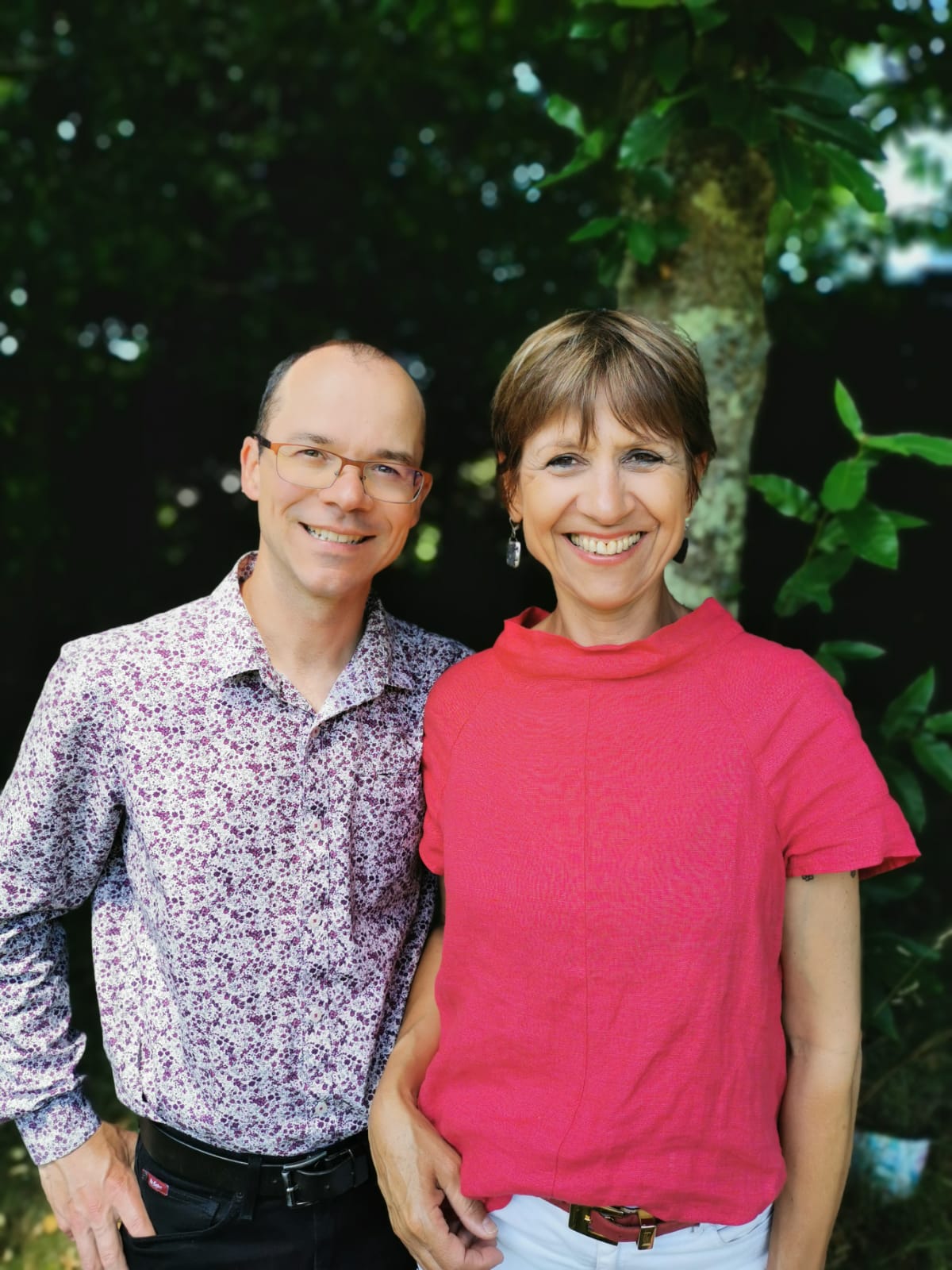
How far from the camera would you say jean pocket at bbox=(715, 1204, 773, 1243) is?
63.4 inches

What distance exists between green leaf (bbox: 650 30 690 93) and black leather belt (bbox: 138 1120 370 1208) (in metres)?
2.05

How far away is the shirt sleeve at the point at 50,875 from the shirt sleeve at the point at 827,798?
1035 millimetres

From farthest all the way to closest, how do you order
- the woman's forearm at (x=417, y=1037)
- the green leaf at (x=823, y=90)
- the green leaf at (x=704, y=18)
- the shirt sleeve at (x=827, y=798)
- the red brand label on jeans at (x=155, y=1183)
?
the green leaf at (x=823, y=90)
the green leaf at (x=704, y=18)
the red brand label on jeans at (x=155, y=1183)
the woman's forearm at (x=417, y=1037)
the shirt sleeve at (x=827, y=798)

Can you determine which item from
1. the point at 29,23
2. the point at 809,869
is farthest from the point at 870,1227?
the point at 29,23

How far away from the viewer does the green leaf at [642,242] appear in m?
2.35

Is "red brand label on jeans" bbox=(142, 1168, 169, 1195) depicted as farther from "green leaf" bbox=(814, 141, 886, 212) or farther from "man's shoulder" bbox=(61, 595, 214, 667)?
Answer: "green leaf" bbox=(814, 141, 886, 212)

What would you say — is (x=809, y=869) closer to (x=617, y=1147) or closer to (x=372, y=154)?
(x=617, y=1147)

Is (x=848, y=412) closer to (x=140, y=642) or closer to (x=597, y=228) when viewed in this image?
(x=597, y=228)

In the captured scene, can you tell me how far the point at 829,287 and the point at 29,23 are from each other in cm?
381

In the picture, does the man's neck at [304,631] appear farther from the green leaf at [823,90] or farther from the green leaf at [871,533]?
the green leaf at [823,90]

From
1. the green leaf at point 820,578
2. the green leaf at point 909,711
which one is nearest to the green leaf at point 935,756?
the green leaf at point 909,711

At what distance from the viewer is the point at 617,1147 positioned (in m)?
1.55

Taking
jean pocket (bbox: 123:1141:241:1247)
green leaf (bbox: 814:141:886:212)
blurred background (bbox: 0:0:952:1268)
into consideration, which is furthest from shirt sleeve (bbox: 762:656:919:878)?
blurred background (bbox: 0:0:952:1268)

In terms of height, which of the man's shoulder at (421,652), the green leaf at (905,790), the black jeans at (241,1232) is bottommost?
the black jeans at (241,1232)
